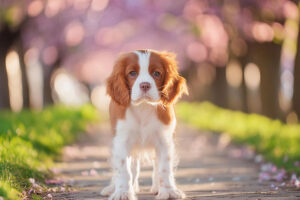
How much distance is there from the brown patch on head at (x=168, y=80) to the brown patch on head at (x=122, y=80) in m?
0.27

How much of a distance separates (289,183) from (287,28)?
10019 mm

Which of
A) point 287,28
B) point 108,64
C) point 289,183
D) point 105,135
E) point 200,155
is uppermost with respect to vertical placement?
point 108,64

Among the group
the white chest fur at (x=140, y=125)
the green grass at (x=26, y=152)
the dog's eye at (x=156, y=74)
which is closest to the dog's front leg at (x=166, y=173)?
the white chest fur at (x=140, y=125)

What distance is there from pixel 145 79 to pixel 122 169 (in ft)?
3.43

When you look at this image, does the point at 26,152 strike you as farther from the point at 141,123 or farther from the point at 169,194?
the point at 169,194

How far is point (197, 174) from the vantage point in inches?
328

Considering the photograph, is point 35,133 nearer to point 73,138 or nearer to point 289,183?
point 73,138

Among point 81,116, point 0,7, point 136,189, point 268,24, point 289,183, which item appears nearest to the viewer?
point 136,189

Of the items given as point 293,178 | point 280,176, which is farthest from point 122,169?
point 280,176

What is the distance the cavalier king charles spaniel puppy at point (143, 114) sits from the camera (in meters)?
5.69

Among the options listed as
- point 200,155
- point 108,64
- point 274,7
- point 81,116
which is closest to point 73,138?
point 200,155

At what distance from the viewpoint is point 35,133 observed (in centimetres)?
1017

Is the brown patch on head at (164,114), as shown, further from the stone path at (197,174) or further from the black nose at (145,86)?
the stone path at (197,174)

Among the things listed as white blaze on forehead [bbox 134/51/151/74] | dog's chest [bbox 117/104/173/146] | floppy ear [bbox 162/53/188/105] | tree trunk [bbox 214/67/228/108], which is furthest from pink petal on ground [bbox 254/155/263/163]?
tree trunk [bbox 214/67/228/108]
